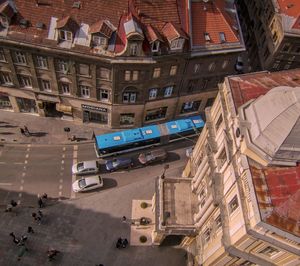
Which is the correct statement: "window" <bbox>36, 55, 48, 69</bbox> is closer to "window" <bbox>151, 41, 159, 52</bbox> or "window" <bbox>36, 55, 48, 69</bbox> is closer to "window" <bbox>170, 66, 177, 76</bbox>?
"window" <bbox>151, 41, 159, 52</bbox>

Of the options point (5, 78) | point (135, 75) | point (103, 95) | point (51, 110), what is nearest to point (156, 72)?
point (135, 75)

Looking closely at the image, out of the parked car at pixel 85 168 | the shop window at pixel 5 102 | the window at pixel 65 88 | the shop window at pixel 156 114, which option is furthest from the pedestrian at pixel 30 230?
the shop window at pixel 156 114

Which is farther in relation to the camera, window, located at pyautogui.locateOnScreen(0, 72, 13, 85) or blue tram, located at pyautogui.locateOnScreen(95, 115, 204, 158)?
blue tram, located at pyautogui.locateOnScreen(95, 115, 204, 158)

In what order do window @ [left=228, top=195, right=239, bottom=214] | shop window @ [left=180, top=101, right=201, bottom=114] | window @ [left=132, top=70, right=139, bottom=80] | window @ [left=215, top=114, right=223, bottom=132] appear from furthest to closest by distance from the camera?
shop window @ [left=180, top=101, right=201, bottom=114] → window @ [left=132, top=70, right=139, bottom=80] → window @ [left=215, top=114, right=223, bottom=132] → window @ [left=228, top=195, right=239, bottom=214]

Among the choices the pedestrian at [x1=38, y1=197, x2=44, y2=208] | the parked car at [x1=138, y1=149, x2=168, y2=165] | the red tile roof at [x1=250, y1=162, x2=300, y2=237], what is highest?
the parked car at [x1=138, y1=149, x2=168, y2=165]

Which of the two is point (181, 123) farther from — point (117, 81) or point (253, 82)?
point (253, 82)

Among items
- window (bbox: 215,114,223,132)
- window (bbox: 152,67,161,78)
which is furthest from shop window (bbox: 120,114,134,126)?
window (bbox: 215,114,223,132)

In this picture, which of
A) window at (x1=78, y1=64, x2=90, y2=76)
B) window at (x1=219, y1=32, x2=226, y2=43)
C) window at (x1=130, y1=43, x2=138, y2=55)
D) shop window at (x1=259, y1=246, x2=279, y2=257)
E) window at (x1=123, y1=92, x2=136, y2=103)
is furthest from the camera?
window at (x1=123, y1=92, x2=136, y2=103)

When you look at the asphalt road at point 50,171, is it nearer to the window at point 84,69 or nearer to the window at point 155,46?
the window at point 84,69
